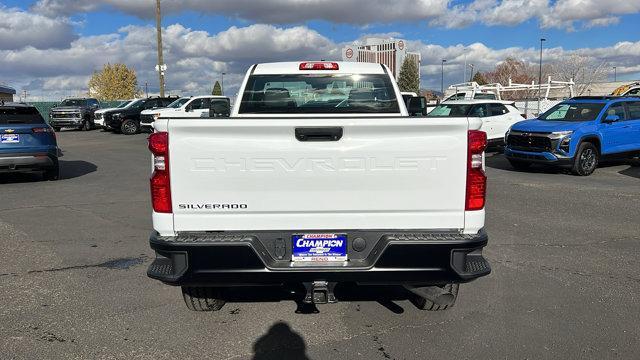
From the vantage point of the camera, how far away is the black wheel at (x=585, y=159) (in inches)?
476

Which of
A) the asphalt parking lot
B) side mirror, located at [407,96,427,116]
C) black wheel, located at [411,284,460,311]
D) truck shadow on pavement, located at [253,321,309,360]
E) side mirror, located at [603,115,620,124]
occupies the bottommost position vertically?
truck shadow on pavement, located at [253,321,309,360]

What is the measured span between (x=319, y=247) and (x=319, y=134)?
2.33 ft

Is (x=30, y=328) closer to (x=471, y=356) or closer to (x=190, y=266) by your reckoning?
(x=190, y=266)

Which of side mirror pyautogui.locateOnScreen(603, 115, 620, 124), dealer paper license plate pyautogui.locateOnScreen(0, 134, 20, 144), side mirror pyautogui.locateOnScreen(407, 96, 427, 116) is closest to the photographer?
side mirror pyautogui.locateOnScreen(407, 96, 427, 116)

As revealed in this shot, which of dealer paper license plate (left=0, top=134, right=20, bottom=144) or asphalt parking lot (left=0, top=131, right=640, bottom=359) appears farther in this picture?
dealer paper license plate (left=0, top=134, right=20, bottom=144)

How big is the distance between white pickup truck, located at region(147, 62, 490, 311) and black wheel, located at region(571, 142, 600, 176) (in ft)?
32.6

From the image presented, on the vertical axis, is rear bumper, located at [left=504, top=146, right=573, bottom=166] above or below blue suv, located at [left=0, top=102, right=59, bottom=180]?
below

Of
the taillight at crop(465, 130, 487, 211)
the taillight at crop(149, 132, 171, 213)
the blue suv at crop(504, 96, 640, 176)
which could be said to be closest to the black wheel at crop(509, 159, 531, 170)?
the blue suv at crop(504, 96, 640, 176)

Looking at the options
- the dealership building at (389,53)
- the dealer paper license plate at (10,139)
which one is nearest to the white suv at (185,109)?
the dealer paper license plate at (10,139)

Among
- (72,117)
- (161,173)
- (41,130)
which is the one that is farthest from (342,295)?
(72,117)

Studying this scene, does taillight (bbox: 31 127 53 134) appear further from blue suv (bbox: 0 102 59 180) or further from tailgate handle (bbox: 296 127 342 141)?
tailgate handle (bbox: 296 127 342 141)

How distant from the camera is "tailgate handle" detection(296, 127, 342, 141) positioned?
3.29 metres

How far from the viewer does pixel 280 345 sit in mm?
3734

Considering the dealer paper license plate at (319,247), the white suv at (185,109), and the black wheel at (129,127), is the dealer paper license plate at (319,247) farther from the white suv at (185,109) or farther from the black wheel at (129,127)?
the black wheel at (129,127)
